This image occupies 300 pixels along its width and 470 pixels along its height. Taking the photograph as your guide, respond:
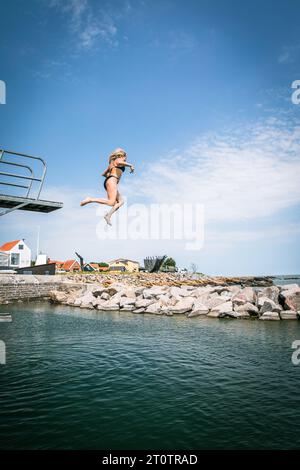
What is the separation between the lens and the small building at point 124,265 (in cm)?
8450

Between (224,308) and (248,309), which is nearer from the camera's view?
(248,309)

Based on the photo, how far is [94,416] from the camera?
6520mm

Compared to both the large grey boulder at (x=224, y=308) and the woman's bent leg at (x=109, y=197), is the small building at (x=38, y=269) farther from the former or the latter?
the woman's bent leg at (x=109, y=197)

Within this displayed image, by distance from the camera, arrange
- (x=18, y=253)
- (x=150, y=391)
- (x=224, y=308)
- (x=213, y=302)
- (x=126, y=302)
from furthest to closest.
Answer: (x=18, y=253) → (x=126, y=302) → (x=213, y=302) → (x=224, y=308) → (x=150, y=391)

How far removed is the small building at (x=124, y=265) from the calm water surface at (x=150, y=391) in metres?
69.6

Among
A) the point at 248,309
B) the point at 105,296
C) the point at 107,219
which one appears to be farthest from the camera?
the point at 105,296

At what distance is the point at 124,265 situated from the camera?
87.0 metres

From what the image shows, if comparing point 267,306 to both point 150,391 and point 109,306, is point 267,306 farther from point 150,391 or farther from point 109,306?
point 150,391

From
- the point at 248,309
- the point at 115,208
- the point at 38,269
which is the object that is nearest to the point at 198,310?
the point at 248,309

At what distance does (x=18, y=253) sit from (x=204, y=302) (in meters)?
44.2

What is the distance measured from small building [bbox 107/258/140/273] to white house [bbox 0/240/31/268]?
29.0 metres
